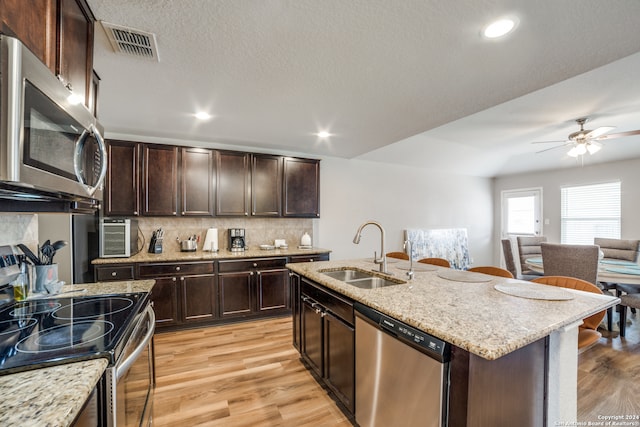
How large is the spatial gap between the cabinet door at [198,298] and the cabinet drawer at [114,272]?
53 cm

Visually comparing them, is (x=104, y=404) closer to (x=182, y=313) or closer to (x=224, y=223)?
(x=182, y=313)

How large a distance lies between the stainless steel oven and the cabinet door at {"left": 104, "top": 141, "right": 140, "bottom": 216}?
85.9 inches

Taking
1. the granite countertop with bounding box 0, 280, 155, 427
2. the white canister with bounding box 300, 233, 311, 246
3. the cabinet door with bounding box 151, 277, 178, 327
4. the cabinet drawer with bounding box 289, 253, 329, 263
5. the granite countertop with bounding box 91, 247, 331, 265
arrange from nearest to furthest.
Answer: the granite countertop with bounding box 0, 280, 155, 427, the granite countertop with bounding box 91, 247, 331, 265, the cabinet door with bounding box 151, 277, 178, 327, the cabinet drawer with bounding box 289, 253, 329, 263, the white canister with bounding box 300, 233, 311, 246

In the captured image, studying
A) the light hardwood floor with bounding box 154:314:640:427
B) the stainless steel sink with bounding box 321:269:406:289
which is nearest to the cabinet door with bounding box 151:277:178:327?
the light hardwood floor with bounding box 154:314:640:427

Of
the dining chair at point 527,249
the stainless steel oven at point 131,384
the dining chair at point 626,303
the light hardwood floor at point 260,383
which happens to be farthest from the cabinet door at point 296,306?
the dining chair at point 527,249

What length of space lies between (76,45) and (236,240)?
9.41ft

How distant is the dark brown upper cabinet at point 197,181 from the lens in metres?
3.54

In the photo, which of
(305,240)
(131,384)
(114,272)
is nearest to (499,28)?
(131,384)

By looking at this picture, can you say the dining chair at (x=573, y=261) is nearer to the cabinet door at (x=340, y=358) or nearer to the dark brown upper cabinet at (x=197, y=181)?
the cabinet door at (x=340, y=358)

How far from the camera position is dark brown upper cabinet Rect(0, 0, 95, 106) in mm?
832

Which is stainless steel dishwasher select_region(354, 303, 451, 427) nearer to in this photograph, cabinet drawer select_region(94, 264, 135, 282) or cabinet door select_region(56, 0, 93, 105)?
cabinet door select_region(56, 0, 93, 105)

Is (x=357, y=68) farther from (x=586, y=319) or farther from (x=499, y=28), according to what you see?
(x=586, y=319)

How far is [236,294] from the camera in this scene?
3.52 m

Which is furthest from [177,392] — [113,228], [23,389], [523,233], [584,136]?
[523,233]
